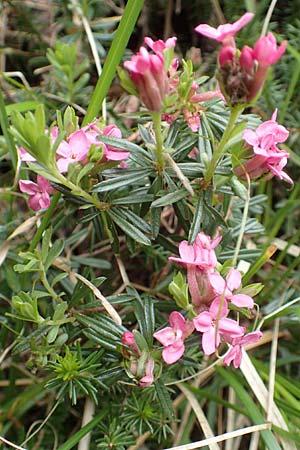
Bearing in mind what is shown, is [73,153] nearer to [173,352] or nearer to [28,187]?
[28,187]

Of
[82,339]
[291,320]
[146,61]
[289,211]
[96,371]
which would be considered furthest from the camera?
[289,211]

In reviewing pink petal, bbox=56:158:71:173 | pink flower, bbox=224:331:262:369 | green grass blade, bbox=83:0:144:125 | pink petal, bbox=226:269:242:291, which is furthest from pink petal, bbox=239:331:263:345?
green grass blade, bbox=83:0:144:125

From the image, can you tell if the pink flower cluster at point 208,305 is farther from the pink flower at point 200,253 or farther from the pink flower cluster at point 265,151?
the pink flower cluster at point 265,151

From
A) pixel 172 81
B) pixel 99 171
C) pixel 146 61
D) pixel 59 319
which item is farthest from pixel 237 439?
pixel 146 61

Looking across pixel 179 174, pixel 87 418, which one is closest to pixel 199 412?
pixel 87 418

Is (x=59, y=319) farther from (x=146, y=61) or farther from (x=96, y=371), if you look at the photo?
(x=146, y=61)

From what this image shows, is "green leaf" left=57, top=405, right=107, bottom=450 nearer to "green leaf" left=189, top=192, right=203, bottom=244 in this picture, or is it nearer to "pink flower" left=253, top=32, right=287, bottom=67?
"green leaf" left=189, top=192, right=203, bottom=244
